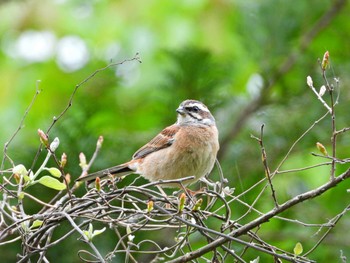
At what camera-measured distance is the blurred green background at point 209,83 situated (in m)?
6.44

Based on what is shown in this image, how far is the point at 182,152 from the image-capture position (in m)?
5.16

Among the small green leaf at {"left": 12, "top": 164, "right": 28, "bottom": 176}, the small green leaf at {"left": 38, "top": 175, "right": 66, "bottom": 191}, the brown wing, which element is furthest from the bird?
the small green leaf at {"left": 12, "top": 164, "right": 28, "bottom": 176}

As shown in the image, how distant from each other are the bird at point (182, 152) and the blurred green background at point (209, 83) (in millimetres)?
396

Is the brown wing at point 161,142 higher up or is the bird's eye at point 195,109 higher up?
the bird's eye at point 195,109

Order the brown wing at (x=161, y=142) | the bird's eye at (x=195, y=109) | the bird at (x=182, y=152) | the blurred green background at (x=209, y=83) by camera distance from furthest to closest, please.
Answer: the blurred green background at (x=209, y=83) → the bird's eye at (x=195, y=109) → the brown wing at (x=161, y=142) → the bird at (x=182, y=152)

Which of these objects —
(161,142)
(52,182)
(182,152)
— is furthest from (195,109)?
(52,182)

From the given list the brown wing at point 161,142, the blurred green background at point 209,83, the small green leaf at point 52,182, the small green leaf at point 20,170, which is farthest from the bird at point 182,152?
the small green leaf at point 20,170

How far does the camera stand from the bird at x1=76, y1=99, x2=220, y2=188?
502 cm

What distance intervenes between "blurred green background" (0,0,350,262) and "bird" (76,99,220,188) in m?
0.40

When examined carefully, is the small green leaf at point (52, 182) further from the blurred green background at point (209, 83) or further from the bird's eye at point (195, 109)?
the bird's eye at point (195, 109)

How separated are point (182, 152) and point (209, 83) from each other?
1.61 m

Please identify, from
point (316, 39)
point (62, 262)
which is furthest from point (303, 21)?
point (62, 262)

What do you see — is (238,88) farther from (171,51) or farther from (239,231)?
(239,231)

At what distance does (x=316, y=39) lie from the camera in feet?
25.1
